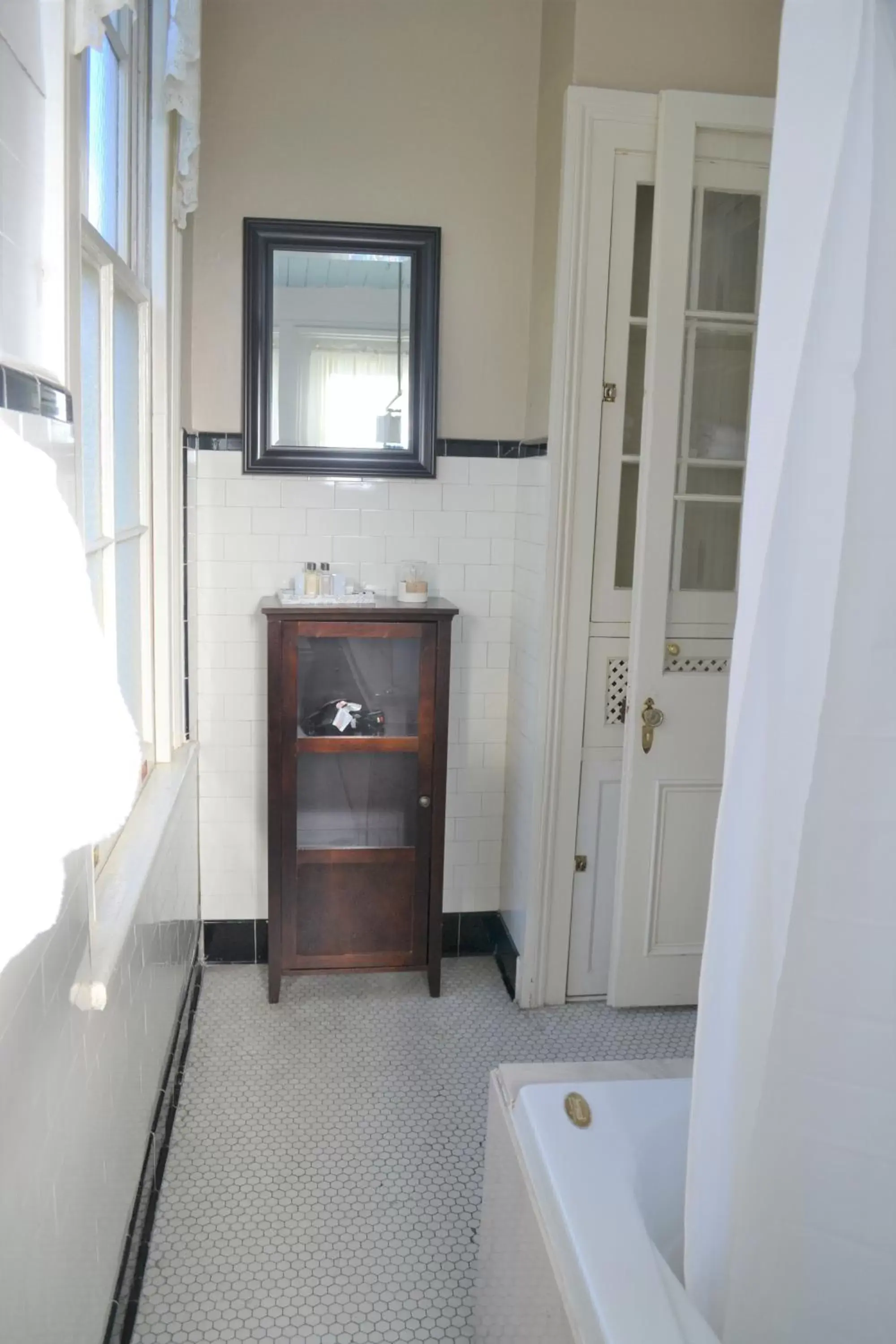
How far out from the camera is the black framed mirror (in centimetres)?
317

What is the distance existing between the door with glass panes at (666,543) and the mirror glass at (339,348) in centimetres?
69

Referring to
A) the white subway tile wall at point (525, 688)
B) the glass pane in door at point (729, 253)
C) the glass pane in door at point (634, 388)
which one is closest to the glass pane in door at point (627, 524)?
the glass pane in door at point (634, 388)

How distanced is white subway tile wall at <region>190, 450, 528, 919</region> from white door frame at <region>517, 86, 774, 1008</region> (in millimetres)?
409

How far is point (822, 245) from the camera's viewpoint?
1.17 m

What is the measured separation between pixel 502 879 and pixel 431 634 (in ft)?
3.23

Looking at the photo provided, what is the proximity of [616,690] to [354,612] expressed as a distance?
817 millimetres

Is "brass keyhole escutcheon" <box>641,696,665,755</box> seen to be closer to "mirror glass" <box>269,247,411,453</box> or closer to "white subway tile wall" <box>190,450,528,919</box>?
"white subway tile wall" <box>190,450,528,919</box>

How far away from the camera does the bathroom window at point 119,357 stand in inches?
83.0

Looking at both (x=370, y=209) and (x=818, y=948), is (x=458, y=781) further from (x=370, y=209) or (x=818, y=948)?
(x=818, y=948)

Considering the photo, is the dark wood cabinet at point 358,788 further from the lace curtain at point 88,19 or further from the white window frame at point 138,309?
the lace curtain at point 88,19

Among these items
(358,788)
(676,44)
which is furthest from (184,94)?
(358,788)

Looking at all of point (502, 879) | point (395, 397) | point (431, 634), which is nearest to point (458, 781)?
point (502, 879)

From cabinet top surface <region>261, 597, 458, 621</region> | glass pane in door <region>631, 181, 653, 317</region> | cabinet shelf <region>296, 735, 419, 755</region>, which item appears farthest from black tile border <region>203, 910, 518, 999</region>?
glass pane in door <region>631, 181, 653, 317</region>

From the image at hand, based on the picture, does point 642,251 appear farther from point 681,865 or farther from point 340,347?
point 681,865
